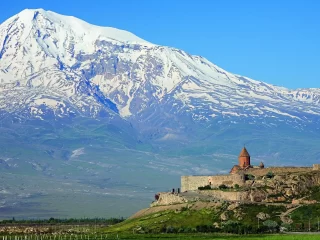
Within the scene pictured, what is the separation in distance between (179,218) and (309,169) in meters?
21.6

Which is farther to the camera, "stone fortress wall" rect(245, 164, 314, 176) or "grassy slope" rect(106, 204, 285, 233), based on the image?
"stone fortress wall" rect(245, 164, 314, 176)

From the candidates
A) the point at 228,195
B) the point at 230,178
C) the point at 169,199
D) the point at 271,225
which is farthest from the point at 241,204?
the point at 169,199

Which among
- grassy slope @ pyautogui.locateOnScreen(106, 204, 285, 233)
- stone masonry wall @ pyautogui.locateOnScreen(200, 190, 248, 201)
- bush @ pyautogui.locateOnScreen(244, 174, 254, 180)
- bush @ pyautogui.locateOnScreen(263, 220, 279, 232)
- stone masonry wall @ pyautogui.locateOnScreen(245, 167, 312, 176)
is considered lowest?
bush @ pyautogui.locateOnScreen(263, 220, 279, 232)

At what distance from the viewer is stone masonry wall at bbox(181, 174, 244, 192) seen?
118750mm

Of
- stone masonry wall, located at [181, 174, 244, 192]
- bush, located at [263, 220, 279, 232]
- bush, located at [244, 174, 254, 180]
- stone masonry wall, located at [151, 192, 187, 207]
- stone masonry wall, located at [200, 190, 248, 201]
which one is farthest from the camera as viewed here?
bush, located at [244, 174, 254, 180]

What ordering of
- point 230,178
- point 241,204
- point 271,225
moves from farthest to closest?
point 230,178
point 241,204
point 271,225

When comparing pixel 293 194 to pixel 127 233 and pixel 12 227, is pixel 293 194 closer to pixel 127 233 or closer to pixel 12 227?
pixel 127 233

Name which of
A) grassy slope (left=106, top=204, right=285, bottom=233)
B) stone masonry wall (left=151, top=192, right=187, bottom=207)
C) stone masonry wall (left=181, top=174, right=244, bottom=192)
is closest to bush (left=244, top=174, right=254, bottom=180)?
stone masonry wall (left=181, top=174, right=244, bottom=192)

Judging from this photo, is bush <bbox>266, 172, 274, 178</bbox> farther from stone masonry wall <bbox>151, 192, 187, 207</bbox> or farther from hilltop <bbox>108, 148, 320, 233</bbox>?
stone masonry wall <bbox>151, 192, 187, 207</bbox>

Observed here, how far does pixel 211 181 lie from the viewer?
124188 millimetres

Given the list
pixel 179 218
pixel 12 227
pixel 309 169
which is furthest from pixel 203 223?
pixel 12 227

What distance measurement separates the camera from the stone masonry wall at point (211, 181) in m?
119

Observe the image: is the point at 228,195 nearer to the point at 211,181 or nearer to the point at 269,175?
the point at 269,175

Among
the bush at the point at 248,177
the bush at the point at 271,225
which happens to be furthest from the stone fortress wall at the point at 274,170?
the bush at the point at 271,225
